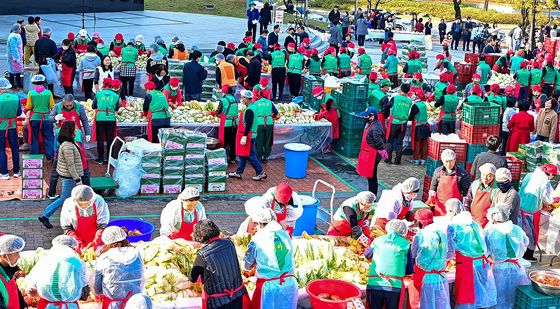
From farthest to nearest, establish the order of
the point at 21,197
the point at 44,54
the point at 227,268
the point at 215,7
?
the point at 215,7 < the point at 44,54 < the point at 21,197 < the point at 227,268

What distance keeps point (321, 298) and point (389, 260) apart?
0.86 m

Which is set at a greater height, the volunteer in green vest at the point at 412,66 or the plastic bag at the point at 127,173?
the volunteer in green vest at the point at 412,66

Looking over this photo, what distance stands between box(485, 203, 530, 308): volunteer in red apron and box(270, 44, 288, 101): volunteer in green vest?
13688mm

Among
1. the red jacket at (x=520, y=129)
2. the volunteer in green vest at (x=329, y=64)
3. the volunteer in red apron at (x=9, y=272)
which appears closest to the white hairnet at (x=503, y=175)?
the red jacket at (x=520, y=129)

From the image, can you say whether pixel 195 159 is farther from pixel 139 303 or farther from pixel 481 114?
pixel 139 303

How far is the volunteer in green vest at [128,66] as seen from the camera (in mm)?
21873

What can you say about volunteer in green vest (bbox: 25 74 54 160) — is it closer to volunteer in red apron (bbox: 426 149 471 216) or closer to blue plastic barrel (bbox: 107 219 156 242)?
blue plastic barrel (bbox: 107 219 156 242)

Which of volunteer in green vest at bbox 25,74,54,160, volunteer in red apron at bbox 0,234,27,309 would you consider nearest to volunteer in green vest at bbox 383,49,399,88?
volunteer in green vest at bbox 25,74,54,160

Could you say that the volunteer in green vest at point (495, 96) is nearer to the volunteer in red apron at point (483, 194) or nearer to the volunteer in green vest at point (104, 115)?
the volunteer in red apron at point (483, 194)

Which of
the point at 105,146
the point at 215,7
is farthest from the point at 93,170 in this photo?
the point at 215,7

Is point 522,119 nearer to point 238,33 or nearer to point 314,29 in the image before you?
point 238,33

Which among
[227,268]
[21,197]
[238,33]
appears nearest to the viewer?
[227,268]

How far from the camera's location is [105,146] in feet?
56.6

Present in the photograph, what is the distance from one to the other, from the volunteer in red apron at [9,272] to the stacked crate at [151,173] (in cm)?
666
